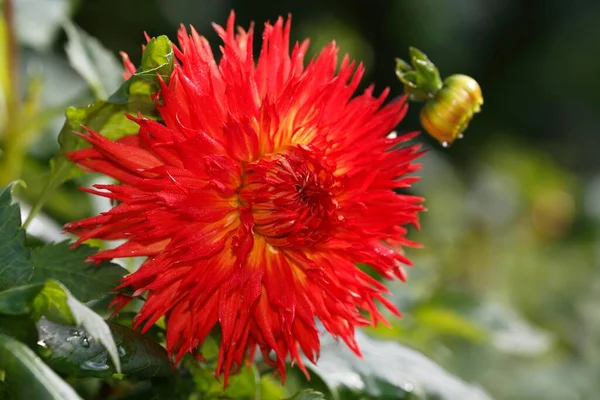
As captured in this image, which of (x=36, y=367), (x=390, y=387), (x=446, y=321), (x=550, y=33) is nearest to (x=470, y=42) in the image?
(x=550, y=33)

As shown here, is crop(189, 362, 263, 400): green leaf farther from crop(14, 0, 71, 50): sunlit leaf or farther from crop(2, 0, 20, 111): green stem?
crop(14, 0, 71, 50): sunlit leaf

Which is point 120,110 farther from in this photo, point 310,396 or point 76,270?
point 310,396

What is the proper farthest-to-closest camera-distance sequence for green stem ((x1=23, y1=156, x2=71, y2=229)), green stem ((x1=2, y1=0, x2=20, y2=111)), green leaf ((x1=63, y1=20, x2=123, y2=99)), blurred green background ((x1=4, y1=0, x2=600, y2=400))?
blurred green background ((x1=4, y1=0, x2=600, y2=400)) < green stem ((x1=2, y1=0, x2=20, y2=111)) < green leaf ((x1=63, y1=20, x2=123, y2=99)) < green stem ((x1=23, y1=156, x2=71, y2=229))

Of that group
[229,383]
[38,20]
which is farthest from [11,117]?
[229,383]

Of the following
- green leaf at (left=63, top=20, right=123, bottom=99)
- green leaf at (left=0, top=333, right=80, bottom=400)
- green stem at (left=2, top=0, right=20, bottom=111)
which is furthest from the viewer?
green stem at (left=2, top=0, right=20, bottom=111)

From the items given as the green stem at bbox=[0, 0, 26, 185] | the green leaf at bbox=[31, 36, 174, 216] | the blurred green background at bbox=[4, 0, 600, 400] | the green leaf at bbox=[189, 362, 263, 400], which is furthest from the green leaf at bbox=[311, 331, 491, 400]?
the green stem at bbox=[0, 0, 26, 185]
